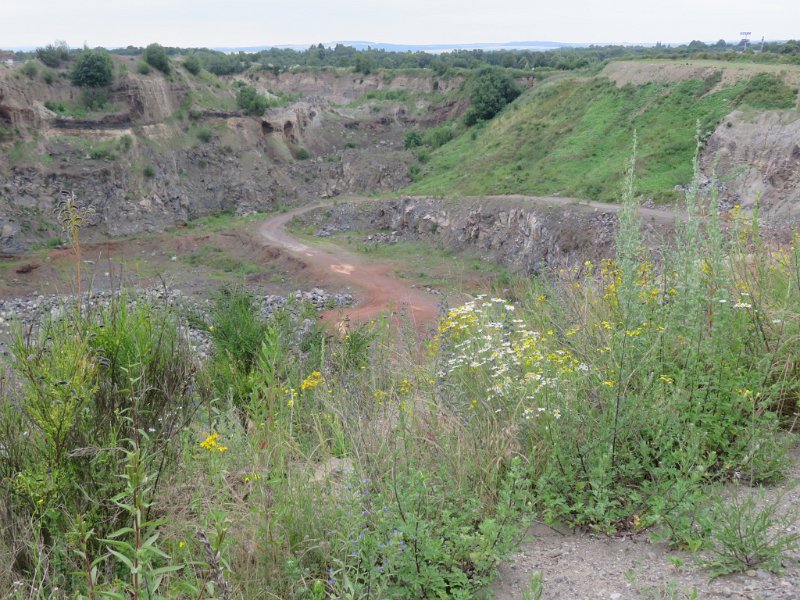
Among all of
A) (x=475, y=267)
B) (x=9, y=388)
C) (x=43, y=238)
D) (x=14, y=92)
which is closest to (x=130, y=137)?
(x=14, y=92)

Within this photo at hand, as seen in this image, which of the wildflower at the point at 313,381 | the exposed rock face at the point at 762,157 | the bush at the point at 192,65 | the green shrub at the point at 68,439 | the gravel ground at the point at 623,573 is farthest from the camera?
A: the bush at the point at 192,65

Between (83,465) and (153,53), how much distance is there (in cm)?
4716

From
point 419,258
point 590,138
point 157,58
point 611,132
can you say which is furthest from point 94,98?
point 611,132

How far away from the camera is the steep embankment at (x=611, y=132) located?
3027 centimetres

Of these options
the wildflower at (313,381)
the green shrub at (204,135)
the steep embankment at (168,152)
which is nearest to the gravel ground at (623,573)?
the wildflower at (313,381)

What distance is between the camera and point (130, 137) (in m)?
39.5

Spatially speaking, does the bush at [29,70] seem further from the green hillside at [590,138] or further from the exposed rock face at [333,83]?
the exposed rock face at [333,83]

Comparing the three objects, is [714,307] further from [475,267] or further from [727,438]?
[475,267]

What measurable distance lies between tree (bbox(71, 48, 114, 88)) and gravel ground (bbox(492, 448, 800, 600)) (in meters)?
45.5

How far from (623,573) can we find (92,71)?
45989 millimetres

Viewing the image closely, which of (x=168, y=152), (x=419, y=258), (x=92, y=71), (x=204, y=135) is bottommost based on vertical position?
(x=419, y=258)

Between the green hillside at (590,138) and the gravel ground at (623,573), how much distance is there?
26856 millimetres

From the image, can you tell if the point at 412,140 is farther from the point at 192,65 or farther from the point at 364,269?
the point at 364,269

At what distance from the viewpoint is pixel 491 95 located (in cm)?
4809
